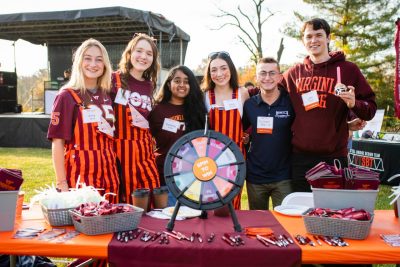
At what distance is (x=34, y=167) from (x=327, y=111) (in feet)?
19.3

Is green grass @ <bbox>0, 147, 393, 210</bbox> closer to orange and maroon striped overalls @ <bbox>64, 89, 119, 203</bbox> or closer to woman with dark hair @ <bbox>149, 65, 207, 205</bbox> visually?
woman with dark hair @ <bbox>149, 65, 207, 205</bbox>

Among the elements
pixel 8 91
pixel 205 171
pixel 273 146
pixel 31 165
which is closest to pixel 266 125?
pixel 273 146

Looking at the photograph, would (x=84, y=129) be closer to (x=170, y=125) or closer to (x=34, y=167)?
(x=170, y=125)

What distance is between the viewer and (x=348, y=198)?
5.87ft

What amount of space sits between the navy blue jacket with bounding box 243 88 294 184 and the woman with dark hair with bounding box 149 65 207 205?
0.41 m

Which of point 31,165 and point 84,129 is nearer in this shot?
point 84,129

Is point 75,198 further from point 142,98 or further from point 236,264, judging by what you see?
point 142,98

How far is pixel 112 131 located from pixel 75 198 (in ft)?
2.37

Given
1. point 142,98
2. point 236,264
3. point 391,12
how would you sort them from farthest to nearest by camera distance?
point 391,12, point 142,98, point 236,264

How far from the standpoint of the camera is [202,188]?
1667 mm

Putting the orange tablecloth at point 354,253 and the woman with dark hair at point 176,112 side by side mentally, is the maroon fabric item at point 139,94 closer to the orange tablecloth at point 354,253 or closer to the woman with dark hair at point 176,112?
the woman with dark hair at point 176,112

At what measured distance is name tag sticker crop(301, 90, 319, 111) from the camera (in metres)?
2.59

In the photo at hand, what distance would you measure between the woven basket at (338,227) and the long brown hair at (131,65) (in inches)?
63.6

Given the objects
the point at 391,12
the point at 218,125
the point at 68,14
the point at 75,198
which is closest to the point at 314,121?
the point at 218,125
